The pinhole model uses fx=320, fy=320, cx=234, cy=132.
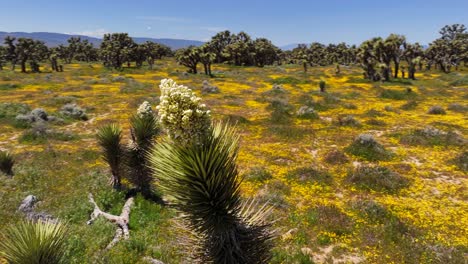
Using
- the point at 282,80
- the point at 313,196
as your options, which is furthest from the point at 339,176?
the point at 282,80

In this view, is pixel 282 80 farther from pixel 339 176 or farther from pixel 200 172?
pixel 200 172

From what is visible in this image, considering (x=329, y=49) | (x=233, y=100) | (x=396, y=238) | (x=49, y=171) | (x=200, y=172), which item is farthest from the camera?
(x=329, y=49)

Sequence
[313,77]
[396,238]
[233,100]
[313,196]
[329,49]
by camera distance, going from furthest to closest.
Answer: [329,49], [313,77], [233,100], [313,196], [396,238]

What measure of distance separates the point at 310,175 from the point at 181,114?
46.2 feet

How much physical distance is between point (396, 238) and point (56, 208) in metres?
14.0

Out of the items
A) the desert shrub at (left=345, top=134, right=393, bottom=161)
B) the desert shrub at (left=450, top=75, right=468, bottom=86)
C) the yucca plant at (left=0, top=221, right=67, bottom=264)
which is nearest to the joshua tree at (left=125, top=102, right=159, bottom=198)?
the yucca plant at (left=0, top=221, right=67, bottom=264)

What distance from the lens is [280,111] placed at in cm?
3341

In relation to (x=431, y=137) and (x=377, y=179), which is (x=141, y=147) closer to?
(x=377, y=179)

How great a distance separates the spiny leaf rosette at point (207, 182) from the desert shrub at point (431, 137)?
21.1 m

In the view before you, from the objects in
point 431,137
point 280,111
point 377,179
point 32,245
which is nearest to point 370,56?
point 280,111

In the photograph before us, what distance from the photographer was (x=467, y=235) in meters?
12.3

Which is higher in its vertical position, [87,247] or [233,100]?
[233,100]

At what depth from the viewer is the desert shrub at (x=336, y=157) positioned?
67.6 feet

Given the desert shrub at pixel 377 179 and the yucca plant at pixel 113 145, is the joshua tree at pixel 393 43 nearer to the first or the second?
the desert shrub at pixel 377 179
